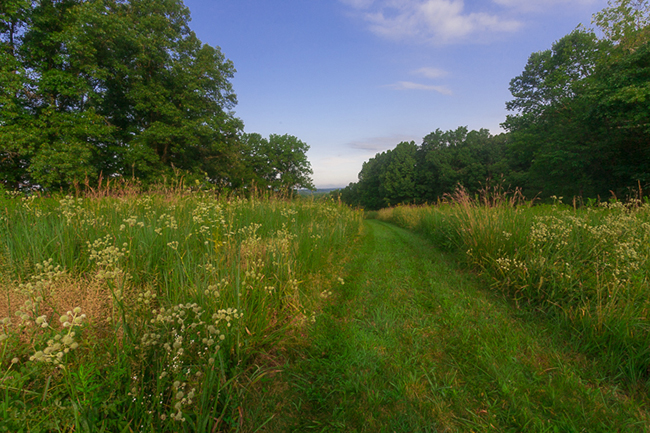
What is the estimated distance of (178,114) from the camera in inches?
640

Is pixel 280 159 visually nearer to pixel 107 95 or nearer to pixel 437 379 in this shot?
pixel 107 95

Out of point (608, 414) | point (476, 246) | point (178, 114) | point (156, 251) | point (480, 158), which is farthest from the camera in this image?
point (480, 158)

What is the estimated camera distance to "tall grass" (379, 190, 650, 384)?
2094 millimetres

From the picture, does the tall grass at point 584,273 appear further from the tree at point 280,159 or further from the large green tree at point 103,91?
the tree at point 280,159

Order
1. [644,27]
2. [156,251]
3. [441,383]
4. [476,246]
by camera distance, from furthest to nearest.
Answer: [644,27]
[476,246]
[156,251]
[441,383]

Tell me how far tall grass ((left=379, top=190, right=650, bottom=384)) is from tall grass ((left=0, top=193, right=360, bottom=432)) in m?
2.88

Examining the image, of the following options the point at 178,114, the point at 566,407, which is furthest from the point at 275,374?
the point at 178,114

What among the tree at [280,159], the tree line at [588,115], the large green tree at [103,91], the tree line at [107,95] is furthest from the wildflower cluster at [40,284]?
the tree at [280,159]

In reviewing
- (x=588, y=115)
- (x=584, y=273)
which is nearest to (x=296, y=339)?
(x=584, y=273)

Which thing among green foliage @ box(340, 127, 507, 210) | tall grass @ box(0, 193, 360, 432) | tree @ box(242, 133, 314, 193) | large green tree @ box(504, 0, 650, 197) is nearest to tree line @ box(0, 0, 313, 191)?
tall grass @ box(0, 193, 360, 432)

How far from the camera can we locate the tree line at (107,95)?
37.4ft

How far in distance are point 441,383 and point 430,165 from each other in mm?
42256

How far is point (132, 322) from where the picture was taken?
5.19ft

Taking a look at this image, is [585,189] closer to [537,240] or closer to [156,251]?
[537,240]
